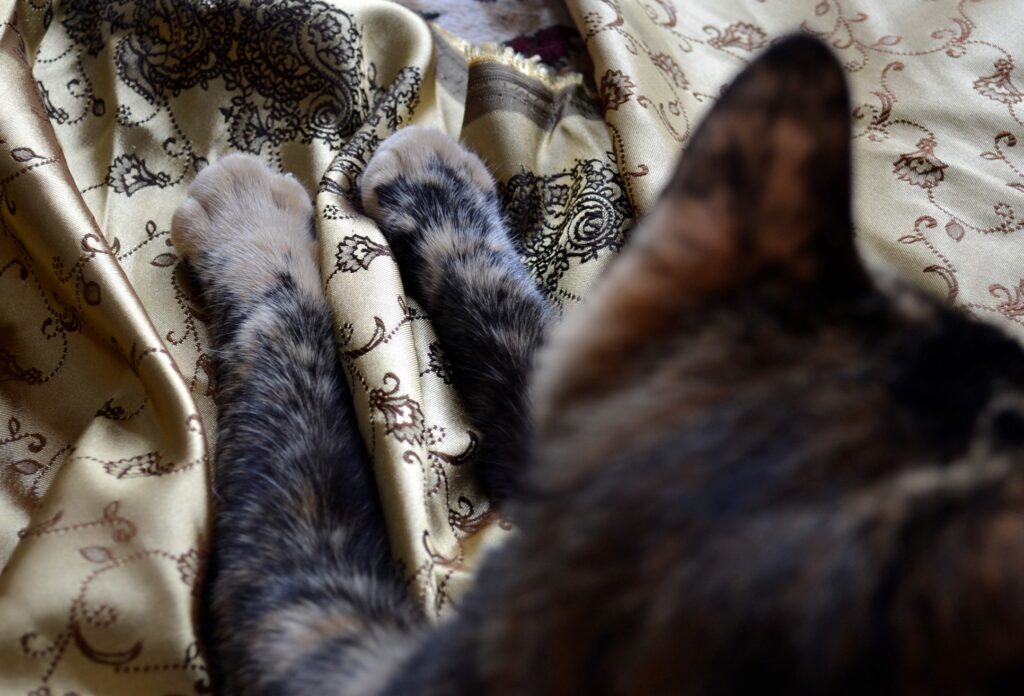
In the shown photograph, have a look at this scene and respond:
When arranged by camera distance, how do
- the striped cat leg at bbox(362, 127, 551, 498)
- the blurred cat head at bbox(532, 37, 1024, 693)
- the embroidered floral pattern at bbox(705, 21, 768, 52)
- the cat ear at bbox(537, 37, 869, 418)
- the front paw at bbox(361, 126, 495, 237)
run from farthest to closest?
1. the embroidered floral pattern at bbox(705, 21, 768, 52)
2. the front paw at bbox(361, 126, 495, 237)
3. the striped cat leg at bbox(362, 127, 551, 498)
4. the cat ear at bbox(537, 37, 869, 418)
5. the blurred cat head at bbox(532, 37, 1024, 693)

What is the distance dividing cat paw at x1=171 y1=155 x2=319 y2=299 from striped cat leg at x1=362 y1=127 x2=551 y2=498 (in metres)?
0.11

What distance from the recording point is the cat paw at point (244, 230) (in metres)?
1.04

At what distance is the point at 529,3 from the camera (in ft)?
4.94

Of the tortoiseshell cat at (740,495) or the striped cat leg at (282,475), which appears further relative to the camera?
the striped cat leg at (282,475)

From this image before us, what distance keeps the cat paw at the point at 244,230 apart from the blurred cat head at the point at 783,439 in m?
0.58

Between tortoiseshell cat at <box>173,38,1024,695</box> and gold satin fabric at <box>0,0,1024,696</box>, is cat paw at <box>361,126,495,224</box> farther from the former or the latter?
tortoiseshell cat at <box>173,38,1024,695</box>

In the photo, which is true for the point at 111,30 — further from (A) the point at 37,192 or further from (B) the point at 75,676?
(B) the point at 75,676

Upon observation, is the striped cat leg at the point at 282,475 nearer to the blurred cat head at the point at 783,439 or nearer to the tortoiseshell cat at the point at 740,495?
the tortoiseshell cat at the point at 740,495

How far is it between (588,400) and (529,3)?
3.81 ft

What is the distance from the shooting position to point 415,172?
1144 mm

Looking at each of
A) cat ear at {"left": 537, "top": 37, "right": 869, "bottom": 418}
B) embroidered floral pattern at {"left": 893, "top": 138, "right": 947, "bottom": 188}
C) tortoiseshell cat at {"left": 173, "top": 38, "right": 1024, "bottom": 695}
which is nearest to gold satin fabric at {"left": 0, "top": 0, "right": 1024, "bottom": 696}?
embroidered floral pattern at {"left": 893, "top": 138, "right": 947, "bottom": 188}

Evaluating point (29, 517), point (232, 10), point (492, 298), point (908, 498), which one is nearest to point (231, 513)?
point (29, 517)

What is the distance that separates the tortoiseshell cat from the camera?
1.37ft

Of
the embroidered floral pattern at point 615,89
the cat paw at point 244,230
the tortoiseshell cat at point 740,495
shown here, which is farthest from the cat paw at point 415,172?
the tortoiseshell cat at point 740,495
